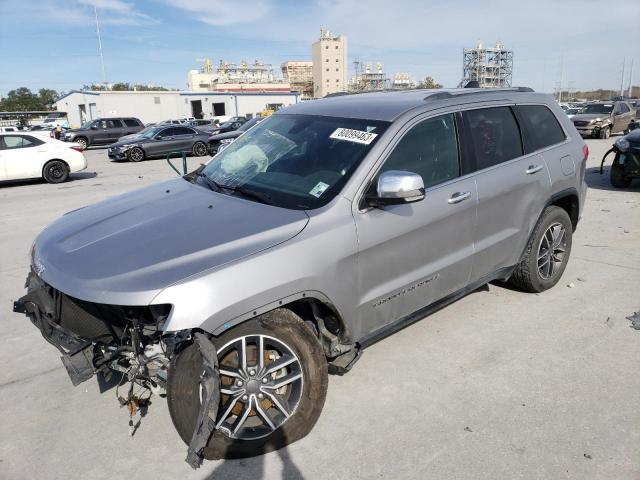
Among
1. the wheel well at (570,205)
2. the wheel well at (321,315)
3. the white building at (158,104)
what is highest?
the white building at (158,104)

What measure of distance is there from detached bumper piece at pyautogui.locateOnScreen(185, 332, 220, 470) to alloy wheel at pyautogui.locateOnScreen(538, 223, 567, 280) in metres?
3.31

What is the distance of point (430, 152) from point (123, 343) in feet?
7.60

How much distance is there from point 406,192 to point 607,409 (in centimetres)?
180

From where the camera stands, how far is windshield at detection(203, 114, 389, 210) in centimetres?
319

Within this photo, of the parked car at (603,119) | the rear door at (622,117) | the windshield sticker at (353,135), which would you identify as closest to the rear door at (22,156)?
the windshield sticker at (353,135)

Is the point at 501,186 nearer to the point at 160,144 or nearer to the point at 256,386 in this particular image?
the point at 256,386

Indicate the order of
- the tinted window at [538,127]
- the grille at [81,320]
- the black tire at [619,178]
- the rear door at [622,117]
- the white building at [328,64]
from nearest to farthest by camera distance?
the grille at [81,320] → the tinted window at [538,127] → the black tire at [619,178] → the rear door at [622,117] → the white building at [328,64]

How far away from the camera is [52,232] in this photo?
133 inches

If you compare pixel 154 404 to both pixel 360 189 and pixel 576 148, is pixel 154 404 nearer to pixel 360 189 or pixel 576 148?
pixel 360 189

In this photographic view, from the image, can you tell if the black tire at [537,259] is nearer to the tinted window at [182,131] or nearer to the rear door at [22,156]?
the rear door at [22,156]

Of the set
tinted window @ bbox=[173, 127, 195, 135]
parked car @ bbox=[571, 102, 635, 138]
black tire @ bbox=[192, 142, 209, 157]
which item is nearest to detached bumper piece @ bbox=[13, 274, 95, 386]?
black tire @ bbox=[192, 142, 209, 157]

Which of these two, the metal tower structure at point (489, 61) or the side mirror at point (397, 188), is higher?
the metal tower structure at point (489, 61)

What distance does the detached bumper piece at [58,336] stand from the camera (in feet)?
8.68

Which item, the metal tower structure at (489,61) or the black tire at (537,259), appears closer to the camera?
the black tire at (537,259)
